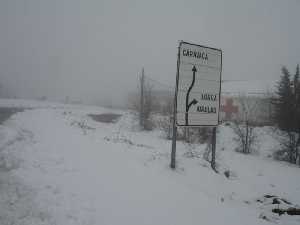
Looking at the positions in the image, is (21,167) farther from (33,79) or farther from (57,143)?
(33,79)

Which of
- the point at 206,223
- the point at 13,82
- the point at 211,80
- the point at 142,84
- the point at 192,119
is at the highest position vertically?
the point at 13,82

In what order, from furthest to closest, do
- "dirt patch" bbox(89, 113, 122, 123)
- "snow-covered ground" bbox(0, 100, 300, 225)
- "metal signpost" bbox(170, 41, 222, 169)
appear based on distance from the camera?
1. "dirt patch" bbox(89, 113, 122, 123)
2. "metal signpost" bbox(170, 41, 222, 169)
3. "snow-covered ground" bbox(0, 100, 300, 225)

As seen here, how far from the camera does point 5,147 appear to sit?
6535mm

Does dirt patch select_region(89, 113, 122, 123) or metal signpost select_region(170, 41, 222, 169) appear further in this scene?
dirt patch select_region(89, 113, 122, 123)

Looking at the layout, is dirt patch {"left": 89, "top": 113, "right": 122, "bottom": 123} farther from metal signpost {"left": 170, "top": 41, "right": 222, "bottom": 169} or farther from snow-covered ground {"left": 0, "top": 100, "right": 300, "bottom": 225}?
metal signpost {"left": 170, "top": 41, "right": 222, "bottom": 169}

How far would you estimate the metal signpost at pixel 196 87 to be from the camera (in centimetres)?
516

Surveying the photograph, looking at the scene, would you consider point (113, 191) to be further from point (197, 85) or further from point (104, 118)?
point (104, 118)

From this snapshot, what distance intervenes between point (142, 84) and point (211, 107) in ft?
55.5

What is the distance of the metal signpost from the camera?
5.16m

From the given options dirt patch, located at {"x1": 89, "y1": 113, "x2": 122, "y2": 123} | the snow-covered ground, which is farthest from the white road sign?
dirt patch, located at {"x1": 89, "y1": 113, "x2": 122, "y2": 123}

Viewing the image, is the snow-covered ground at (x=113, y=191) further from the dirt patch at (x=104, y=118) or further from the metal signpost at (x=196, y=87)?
the dirt patch at (x=104, y=118)

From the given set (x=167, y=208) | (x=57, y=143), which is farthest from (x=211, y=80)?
(x=57, y=143)

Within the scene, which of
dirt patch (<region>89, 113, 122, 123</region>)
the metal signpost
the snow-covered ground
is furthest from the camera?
dirt patch (<region>89, 113, 122, 123</region>)

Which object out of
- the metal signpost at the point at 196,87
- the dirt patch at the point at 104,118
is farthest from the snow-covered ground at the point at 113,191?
the dirt patch at the point at 104,118
